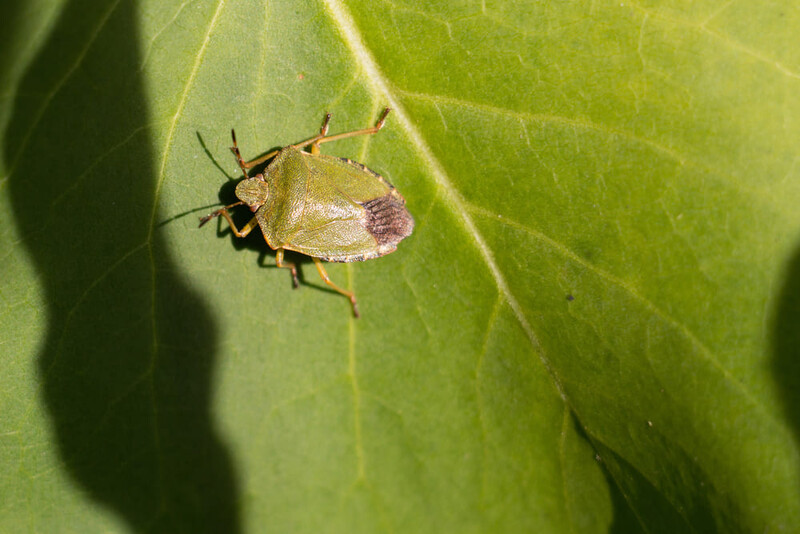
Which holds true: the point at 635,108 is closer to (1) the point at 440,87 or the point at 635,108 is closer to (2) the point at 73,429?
(1) the point at 440,87

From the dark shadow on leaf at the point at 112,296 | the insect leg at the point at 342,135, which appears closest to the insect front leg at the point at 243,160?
the insect leg at the point at 342,135

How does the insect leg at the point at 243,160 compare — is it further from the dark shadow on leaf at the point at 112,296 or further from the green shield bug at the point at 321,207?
the dark shadow on leaf at the point at 112,296

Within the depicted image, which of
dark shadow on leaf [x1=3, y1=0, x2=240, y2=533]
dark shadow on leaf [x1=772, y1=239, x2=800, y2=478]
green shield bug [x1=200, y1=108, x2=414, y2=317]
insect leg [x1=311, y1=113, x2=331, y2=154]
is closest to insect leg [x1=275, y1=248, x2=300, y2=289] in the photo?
green shield bug [x1=200, y1=108, x2=414, y2=317]

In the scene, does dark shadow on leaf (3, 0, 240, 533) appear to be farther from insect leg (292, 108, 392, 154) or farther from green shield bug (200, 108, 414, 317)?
insect leg (292, 108, 392, 154)

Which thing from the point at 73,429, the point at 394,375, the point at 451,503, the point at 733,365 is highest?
the point at 73,429

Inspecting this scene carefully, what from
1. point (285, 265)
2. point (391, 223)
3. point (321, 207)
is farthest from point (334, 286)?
point (321, 207)

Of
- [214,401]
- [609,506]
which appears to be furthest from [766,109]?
[214,401]
